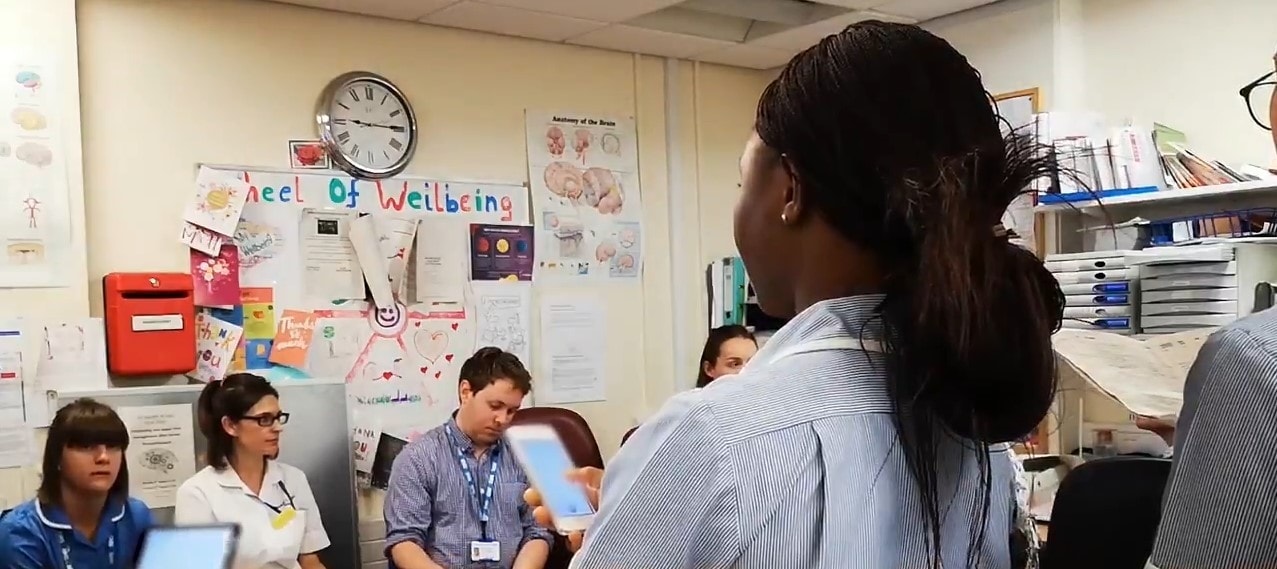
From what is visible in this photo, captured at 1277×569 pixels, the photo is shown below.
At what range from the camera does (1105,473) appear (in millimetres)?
2008

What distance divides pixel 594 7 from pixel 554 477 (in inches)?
103

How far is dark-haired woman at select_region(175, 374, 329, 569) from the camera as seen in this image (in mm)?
2939

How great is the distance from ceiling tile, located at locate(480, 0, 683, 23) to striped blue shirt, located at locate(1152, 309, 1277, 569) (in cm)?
291

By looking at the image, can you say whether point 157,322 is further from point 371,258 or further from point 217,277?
point 371,258

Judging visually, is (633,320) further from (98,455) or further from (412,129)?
(98,455)

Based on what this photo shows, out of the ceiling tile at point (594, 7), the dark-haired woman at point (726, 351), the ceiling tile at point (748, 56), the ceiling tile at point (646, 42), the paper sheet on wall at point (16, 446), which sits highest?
the ceiling tile at point (594, 7)

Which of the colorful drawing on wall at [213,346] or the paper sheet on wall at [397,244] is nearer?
the colorful drawing on wall at [213,346]

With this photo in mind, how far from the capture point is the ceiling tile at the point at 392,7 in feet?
11.3

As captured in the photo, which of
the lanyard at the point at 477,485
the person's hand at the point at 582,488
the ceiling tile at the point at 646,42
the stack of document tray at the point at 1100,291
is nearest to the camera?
the person's hand at the point at 582,488

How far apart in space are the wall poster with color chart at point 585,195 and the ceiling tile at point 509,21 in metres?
0.29

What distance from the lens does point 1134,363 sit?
2779 mm

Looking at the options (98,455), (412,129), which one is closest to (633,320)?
(412,129)

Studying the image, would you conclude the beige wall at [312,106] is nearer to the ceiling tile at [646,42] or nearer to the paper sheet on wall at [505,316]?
the ceiling tile at [646,42]

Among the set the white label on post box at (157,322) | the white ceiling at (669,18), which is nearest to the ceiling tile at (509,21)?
the white ceiling at (669,18)
